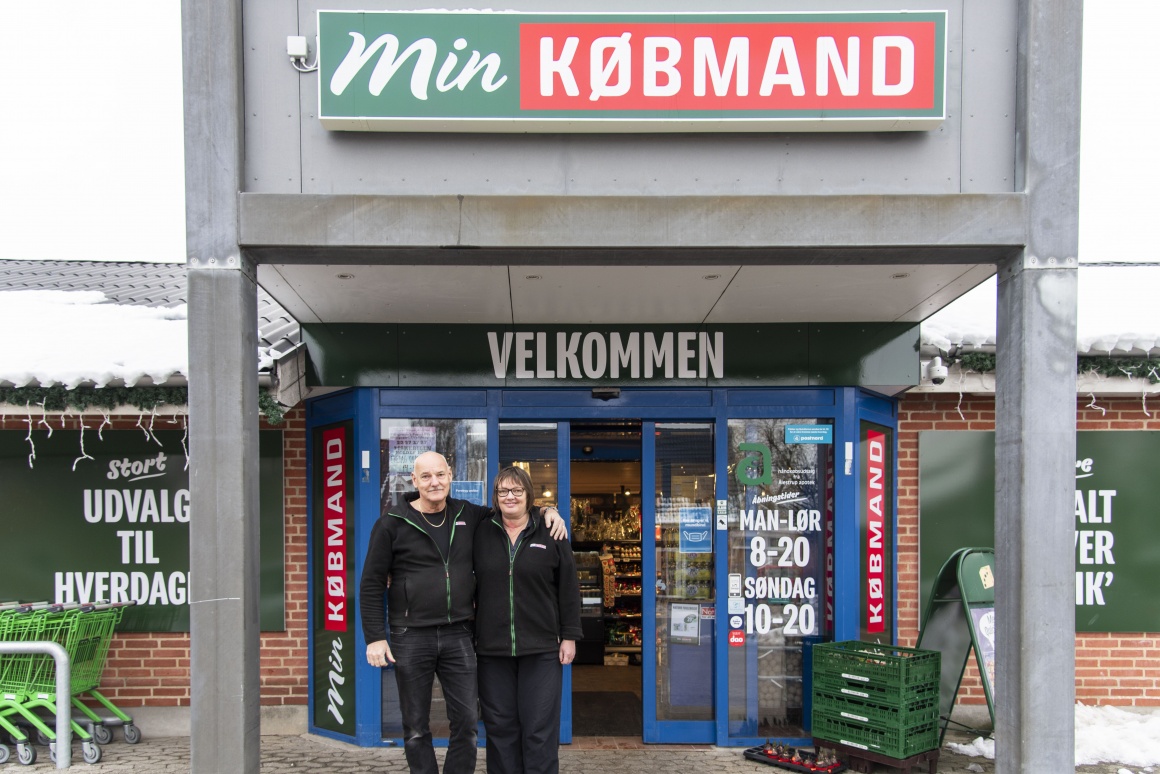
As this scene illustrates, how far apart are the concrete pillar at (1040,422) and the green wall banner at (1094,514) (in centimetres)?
270

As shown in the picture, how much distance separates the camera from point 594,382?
6074 millimetres

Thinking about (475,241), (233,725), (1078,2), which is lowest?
(233,725)

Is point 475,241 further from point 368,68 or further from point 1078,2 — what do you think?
point 1078,2

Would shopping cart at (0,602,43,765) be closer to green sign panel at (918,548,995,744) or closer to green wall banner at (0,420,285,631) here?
green wall banner at (0,420,285,631)

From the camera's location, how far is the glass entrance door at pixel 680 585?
239 inches

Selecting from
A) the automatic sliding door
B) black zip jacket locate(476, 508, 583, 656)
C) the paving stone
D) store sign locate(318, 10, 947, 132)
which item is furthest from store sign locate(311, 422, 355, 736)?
store sign locate(318, 10, 947, 132)

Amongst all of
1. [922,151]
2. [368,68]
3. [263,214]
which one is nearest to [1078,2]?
[922,151]

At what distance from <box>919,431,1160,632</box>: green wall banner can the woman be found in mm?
3594

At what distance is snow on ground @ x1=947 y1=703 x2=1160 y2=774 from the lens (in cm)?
574

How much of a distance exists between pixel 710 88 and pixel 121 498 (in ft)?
17.5

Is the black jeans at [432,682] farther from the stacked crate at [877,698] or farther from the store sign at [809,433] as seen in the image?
the store sign at [809,433]

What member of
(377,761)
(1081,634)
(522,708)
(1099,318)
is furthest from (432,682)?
(1099,318)

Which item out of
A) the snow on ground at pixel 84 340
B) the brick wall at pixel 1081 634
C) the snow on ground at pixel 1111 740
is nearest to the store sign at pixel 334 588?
the snow on ground at pixel 84 340

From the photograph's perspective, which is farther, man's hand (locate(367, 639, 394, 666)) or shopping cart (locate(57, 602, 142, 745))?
shopping cart (locate(57, 602, 142, 745))
